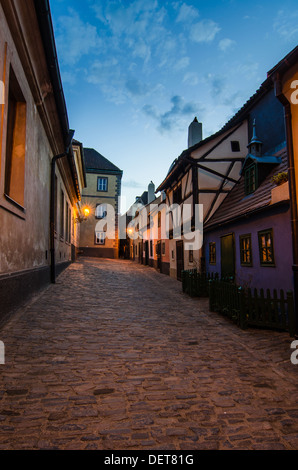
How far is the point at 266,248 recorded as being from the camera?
8398 mm

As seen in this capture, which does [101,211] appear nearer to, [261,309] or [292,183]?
[261,309]

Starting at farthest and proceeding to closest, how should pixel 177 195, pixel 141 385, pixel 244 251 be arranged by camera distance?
pixel 177 195, pixel 244 251, pixel 141 385

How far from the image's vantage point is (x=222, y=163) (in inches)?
543

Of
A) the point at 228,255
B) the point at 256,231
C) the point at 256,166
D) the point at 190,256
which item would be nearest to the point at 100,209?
the point at 190,256

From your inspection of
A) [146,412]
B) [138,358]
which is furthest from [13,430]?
[138,358]

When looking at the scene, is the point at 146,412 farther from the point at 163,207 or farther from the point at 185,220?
the point at 163,207

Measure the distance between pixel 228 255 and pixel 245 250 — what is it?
1374 millimetres

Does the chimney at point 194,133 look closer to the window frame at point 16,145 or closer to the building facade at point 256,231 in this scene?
the building facade at point 256,231

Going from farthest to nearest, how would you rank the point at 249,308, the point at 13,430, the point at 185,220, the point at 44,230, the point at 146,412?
the point at 185,220, the point at 44,230, the point at 249,308, the point at 146,412, the point at 13,430

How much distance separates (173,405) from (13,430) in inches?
60.8

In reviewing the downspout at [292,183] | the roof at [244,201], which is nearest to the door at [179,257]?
the roof at [244,201]

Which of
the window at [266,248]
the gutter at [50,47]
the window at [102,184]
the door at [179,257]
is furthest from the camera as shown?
the window at [102,184]

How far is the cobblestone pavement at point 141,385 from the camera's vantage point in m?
2.44

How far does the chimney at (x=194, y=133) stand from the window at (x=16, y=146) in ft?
39.7
